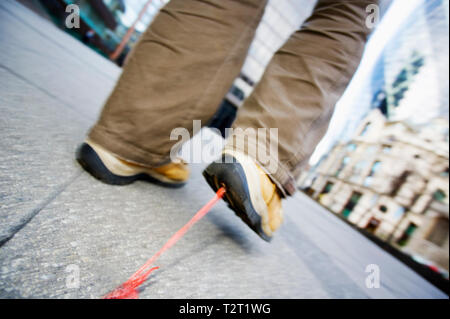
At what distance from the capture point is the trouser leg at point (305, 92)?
64cm

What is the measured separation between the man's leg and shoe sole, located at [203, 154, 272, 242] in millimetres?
10

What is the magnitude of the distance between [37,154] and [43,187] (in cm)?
17

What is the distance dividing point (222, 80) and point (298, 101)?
25cm

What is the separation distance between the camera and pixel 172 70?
0.57 m

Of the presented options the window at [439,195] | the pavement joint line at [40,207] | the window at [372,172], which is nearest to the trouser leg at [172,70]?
the pavement joint line at [40,207]

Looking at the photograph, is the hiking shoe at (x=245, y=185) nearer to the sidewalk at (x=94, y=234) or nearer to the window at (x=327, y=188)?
the sidewalk at (x=94, y=234)

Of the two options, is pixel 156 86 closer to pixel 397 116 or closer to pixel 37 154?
pixel 37 154

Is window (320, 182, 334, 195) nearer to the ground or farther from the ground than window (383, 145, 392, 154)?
nearer to the ground

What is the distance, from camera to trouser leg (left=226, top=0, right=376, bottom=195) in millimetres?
635

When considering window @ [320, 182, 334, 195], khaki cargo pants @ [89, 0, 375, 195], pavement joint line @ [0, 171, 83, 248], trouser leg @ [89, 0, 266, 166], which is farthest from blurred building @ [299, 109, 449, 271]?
pavement joint line @ [0, 171, 83, 248]

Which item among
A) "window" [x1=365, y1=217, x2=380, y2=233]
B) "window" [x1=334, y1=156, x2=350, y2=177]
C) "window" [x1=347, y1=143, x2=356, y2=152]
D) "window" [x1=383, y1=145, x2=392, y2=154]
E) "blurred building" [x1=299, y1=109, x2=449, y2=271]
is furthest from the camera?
"window" [x1=334, y1=156, x2=350, y2=177]

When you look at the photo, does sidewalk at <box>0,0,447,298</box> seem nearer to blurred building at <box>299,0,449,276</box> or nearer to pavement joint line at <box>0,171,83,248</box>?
pavement joint line at <box>0,171,83,248</box>

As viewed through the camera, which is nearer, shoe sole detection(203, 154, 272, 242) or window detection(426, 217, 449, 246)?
shoe sole detection(203, 154, 272, 242)

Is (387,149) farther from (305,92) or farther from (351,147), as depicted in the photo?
(305,92)
